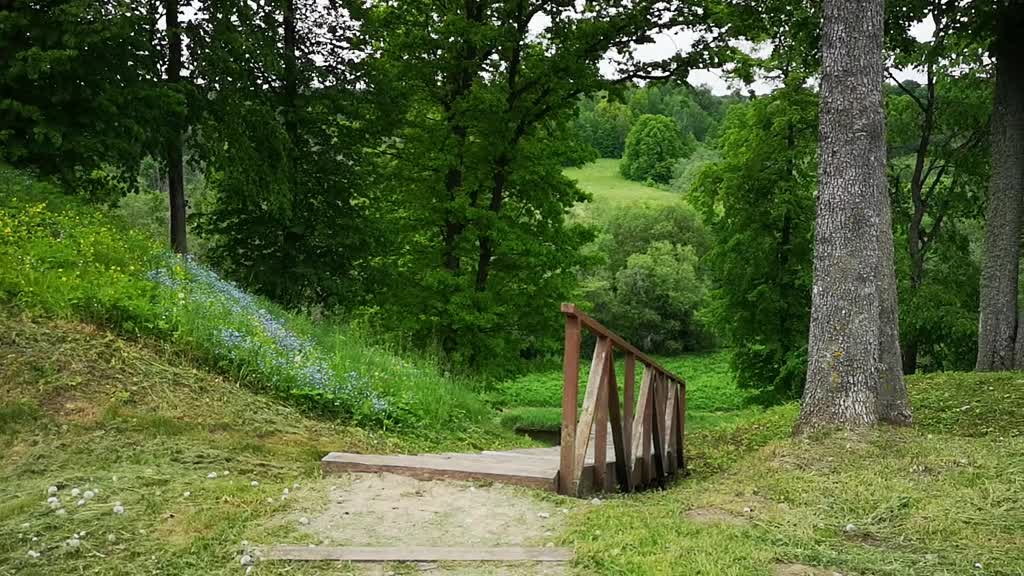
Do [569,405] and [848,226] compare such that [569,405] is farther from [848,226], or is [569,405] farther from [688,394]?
[688,394]

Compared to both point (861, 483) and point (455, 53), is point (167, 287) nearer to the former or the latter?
point (861, 483)

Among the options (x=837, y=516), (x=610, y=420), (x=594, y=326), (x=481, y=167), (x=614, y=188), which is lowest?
(x=837, y=516)

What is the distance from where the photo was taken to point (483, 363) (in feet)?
45.9

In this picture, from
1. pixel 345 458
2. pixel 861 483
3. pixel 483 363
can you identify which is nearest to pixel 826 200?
pixel 861 483

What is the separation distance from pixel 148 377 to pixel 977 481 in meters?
5.65

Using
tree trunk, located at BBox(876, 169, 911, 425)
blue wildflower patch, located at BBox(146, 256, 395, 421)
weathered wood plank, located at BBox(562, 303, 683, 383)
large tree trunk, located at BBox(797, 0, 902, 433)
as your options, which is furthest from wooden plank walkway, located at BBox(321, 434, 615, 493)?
tree trunk, located at BBox(876, 169, 911, 425)

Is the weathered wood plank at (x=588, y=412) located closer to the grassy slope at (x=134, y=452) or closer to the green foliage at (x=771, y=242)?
the grassy slope at (x=134, y=452)

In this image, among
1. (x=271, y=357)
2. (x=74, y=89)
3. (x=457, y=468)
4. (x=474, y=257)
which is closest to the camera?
(x=457, y=468)

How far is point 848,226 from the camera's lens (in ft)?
19.4

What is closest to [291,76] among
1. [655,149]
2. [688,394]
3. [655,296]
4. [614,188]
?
[688,394]

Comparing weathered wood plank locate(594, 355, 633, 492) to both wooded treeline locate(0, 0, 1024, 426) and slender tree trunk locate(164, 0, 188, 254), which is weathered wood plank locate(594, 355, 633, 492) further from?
slender tree trunk locate(164, 0, 188, 254)

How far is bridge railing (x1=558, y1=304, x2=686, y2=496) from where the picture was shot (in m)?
4.36

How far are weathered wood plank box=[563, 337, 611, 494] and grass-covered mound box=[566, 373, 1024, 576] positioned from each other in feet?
1.00

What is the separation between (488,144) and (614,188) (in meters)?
55.3
